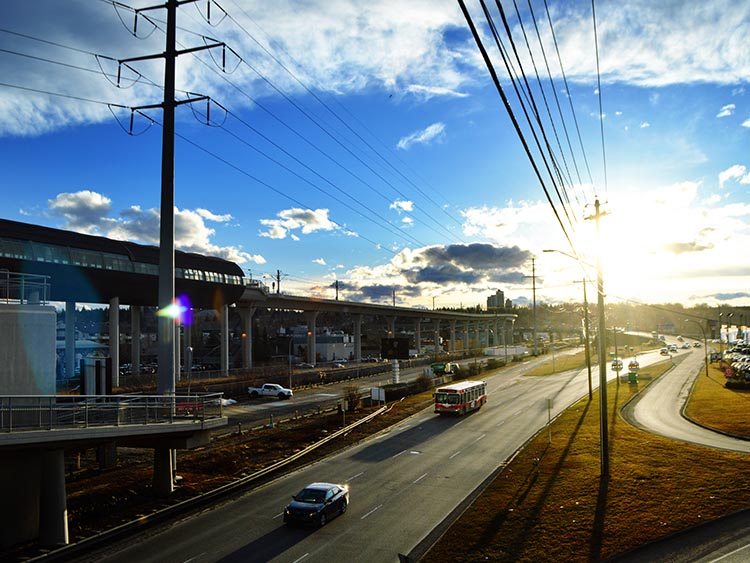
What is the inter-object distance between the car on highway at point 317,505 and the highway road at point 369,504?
1.14ft

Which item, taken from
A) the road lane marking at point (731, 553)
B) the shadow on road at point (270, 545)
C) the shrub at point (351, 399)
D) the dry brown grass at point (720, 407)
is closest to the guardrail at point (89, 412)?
the shadow on road at point (270, 545)

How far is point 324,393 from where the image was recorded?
71312 mm

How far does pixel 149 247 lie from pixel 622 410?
56647mm

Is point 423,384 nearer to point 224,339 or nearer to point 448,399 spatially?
point 448,399

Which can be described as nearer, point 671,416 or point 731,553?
point 731,553

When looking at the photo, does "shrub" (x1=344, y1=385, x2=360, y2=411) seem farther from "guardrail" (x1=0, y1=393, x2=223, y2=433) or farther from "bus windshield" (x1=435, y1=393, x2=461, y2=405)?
"guardrail" (x1=0, y1=393, x2=223, y2=433)

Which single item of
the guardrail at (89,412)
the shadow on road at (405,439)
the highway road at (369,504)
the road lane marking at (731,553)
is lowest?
the shadow on road at (405,439)

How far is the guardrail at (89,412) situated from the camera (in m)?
17.2

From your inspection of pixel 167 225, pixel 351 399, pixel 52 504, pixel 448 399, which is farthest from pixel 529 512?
pixel 351 399

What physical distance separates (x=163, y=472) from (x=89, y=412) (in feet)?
25.9

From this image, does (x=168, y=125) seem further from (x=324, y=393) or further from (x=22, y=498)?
(x=324, y=393)

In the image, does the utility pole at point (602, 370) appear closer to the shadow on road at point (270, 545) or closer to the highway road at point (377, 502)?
the highway road at point (377, 502)

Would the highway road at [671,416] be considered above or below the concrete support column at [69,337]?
below

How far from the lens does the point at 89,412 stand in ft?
63.5
